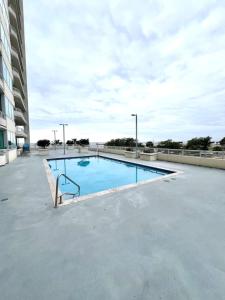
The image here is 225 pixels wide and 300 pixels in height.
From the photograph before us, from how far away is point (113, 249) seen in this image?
87.8 inches

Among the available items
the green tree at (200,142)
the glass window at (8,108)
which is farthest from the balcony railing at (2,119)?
the green tree at (200,142)

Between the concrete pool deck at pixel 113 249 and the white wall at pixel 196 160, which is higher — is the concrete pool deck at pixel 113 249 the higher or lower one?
the lower one

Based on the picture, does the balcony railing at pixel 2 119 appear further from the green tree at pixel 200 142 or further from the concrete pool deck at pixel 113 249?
the green tree at pixel 200 142

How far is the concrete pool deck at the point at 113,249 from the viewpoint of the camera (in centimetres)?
163

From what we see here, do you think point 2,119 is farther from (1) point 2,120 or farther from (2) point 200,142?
(2) point 200,142

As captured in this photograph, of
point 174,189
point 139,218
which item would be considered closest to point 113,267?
point 139,218

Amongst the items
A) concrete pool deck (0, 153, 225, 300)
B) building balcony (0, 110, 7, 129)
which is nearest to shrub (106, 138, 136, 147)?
building balcony (0, 110, 7, 129)

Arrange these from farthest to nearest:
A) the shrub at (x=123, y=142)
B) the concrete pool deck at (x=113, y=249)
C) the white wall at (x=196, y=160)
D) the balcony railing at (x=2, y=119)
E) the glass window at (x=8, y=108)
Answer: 1. the shrub at (x=123, y=142)
2. the glass window at (x=8, y=108)
3. the balcony railing at (x=2, y=119)
4. the white wall at (x=196, y=160)
5. the concrete pool deck at (x=113, y=249)

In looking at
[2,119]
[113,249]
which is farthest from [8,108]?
[113,249]

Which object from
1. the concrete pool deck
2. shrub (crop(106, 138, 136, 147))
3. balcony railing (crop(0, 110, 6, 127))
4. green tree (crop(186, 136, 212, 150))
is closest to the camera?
the concrete pool deck

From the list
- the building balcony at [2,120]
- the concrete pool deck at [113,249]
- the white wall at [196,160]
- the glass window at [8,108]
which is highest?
the glass window at [8,108]

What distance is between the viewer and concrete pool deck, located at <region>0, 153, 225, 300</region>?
5.35ft

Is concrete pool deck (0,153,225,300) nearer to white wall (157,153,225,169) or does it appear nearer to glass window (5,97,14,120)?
white wall (157,153,225,169)

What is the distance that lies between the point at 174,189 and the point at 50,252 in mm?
4177
